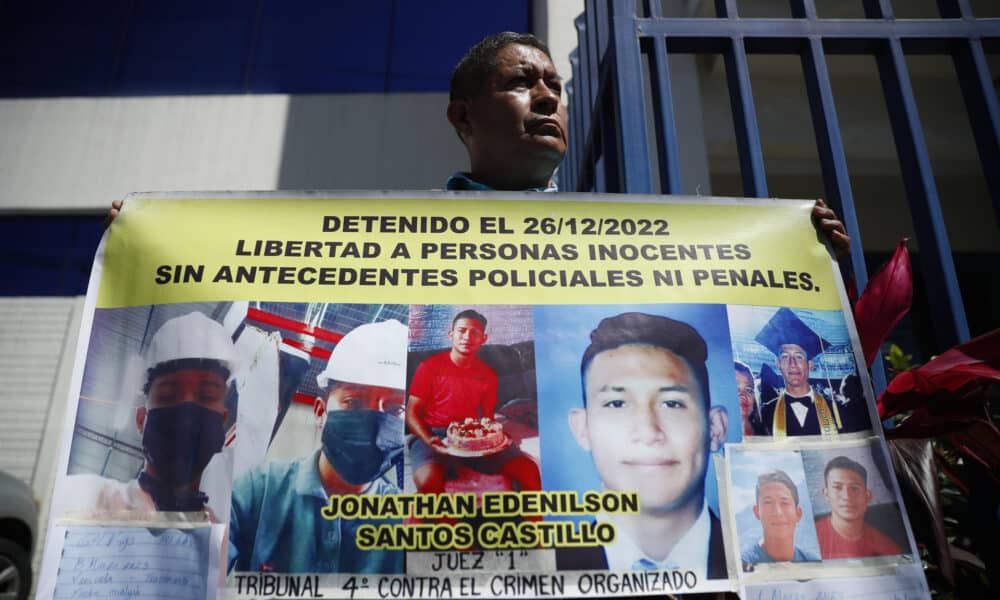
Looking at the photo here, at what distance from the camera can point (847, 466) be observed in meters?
1.10

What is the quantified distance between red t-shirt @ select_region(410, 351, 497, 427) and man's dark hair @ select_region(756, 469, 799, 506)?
43 centimetres

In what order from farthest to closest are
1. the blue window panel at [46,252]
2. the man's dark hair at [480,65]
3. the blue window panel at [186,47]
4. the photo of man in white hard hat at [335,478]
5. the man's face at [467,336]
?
the blue window panel at [186,47], the blue window panel at [46,252], the man's dark hair at [480,65], the man's face at [467,336], the photo of man in white hard hat at [335,478]

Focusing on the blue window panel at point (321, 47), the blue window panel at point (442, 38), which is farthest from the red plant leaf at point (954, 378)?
the blue window panel at point (321, 47)

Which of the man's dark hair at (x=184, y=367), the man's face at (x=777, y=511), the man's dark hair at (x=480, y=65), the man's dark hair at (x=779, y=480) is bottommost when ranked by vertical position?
the man's face at (x=777, y=511)

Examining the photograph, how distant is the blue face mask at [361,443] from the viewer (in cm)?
102

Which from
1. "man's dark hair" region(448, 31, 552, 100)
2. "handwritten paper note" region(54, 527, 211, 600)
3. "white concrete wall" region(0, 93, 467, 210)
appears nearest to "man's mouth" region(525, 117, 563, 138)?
"man's dark hair" region(448, 31, 552, 100)

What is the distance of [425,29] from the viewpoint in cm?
555

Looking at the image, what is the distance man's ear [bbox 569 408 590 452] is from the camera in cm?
105

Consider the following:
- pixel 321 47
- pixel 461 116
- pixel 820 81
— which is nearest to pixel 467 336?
pixel 461 116

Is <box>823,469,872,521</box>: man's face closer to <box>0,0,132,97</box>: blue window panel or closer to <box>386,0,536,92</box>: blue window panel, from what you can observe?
<box>386,0,536,92</box>: blue window panel

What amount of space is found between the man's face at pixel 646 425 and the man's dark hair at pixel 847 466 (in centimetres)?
21

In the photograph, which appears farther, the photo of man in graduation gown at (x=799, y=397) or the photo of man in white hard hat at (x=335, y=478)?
the photo of man in graduation gown at (x=799, y=397)

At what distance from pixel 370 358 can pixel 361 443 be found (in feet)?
0.45

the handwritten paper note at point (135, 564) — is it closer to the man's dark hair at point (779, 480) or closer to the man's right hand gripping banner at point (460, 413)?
the man's right hand gripping banner at point (460, 413)
